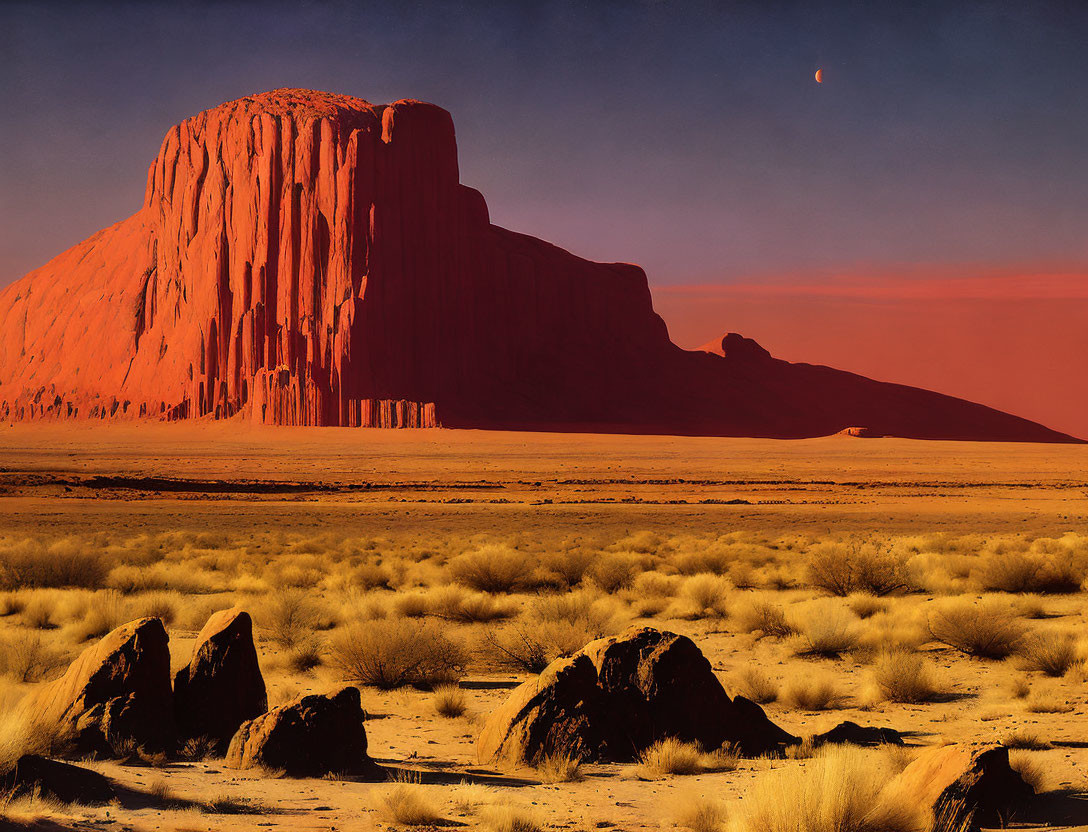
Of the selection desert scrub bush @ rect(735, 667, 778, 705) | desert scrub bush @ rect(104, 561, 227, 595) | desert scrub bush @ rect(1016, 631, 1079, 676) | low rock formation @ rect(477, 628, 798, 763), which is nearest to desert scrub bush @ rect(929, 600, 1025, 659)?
desert scrub bush @ rect(1016, 631, 1079, 676)

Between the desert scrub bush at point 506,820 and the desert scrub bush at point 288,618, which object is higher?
the desert scrub bush at point 288,618

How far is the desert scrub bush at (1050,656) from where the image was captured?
1103 cm

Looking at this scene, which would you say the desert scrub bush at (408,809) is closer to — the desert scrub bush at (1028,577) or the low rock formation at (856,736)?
the low rock formation at (856,736)

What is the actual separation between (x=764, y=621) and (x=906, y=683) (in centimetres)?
372

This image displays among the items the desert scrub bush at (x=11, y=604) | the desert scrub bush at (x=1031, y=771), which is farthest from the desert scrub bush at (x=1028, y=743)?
the desert scrub bush at (x=11, y=604)

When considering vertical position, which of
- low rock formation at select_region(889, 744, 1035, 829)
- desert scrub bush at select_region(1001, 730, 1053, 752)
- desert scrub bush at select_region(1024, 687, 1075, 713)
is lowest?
desert scrub bush at select_region(1001, 730, 1053, 752)

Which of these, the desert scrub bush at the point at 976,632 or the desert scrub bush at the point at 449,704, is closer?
the desert scrub bush at the point at 449,704

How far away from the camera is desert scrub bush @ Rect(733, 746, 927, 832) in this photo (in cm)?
539

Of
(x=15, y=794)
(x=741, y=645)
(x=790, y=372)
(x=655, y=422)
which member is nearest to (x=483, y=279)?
(x=655, y=422)

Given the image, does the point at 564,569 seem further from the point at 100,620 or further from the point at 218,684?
the point at 218,684

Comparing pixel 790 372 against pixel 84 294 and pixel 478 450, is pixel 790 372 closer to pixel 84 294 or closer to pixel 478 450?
pixel 478 450

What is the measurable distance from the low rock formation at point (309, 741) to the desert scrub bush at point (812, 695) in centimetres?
457

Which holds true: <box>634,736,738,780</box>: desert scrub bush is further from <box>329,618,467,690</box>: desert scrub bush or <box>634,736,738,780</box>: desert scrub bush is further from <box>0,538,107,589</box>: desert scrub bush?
<box>0,538,107,589</box>: desert scrub bush

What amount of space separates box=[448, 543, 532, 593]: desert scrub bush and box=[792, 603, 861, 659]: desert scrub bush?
6.27 metres
